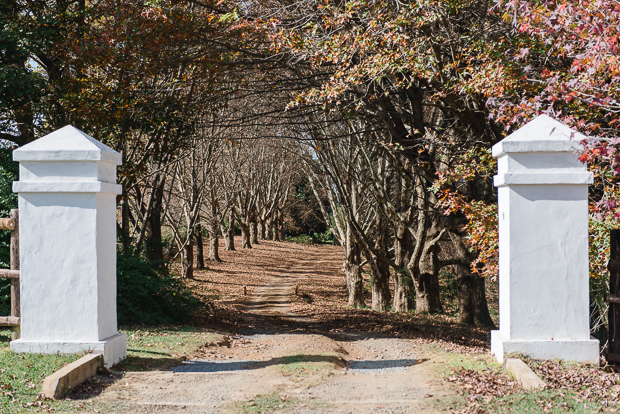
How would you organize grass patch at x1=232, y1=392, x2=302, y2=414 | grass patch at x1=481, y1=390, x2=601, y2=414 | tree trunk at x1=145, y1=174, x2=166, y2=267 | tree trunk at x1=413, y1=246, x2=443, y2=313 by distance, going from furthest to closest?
tree trunk at x1=145, y1=174, x2=166, y2=267 < tree trunk at x1=413, y1=246, x2=443, y2=313 < grass patch at x1=232, y1=392, x2=302, y2=414 < grass patch at x1=481, y1=390, x2=601, y2=414

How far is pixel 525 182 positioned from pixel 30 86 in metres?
9.35

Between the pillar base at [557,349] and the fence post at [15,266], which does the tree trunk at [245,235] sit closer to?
the fence post at [15,266]

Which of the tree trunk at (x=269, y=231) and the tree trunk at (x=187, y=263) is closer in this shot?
the tree trunk at (x=187, y=263)

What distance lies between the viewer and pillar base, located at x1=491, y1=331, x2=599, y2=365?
19.4 feet

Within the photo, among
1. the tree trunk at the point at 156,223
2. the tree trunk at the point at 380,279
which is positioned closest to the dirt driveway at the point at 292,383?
the tree trunk at the point at 156,223

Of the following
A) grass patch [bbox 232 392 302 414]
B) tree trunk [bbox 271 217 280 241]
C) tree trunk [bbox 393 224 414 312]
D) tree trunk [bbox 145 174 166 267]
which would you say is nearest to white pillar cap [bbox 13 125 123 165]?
grass patch [bbox 232 392 302 414]

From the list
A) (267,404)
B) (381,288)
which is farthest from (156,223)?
(267,404)

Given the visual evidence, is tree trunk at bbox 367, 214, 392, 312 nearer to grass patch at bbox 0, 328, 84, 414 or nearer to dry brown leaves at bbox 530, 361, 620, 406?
dry brown leaves at bbox 530, 361, 620, 406

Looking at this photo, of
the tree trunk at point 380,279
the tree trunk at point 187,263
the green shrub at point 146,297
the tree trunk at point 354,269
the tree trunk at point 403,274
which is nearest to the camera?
the green shrub at point 146,297

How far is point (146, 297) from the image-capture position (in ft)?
36.7

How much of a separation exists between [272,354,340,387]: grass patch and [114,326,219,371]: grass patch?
4.91 feet

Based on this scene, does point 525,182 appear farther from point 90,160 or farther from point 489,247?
point 90,160

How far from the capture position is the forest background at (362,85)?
7188 millimetres

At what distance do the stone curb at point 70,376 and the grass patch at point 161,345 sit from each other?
54cm
